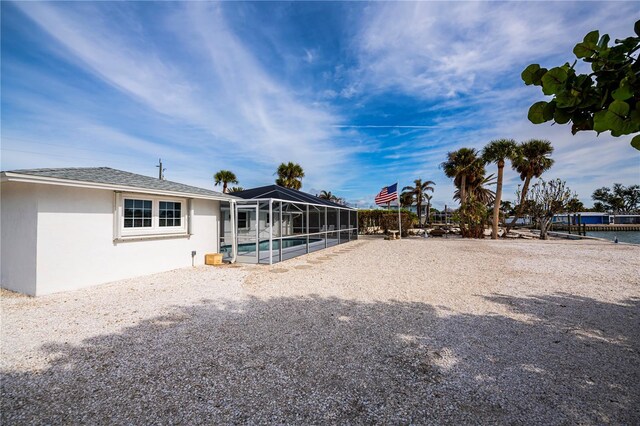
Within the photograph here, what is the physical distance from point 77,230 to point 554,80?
8.68 metres

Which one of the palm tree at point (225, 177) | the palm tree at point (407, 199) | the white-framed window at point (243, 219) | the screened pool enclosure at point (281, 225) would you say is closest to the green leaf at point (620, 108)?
the screened pool enclosure at point (281, 225)

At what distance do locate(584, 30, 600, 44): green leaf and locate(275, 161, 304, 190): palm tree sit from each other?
27278 millimetres

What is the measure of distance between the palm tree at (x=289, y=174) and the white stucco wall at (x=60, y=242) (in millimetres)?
21196

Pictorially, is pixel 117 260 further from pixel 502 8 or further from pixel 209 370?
pixel 502 8

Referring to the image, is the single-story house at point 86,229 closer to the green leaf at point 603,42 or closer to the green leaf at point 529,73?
the green leaf at point 529,73

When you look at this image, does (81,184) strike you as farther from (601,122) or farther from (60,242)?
(601,122)

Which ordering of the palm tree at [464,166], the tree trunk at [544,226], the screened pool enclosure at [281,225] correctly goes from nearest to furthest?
1. the screened pool enclosure at [281,225]
2. the tree trunk at [544,226]
3. the palm tree at [464,166]

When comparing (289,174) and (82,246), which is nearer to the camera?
(82,246)

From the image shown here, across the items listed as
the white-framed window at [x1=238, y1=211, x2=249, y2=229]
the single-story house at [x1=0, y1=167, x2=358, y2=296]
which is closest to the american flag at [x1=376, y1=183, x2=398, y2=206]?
the white-framed window at [x1=238, y1=211, x2=249, y2=229]

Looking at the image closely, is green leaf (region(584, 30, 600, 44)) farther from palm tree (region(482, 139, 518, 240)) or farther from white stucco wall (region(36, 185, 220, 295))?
palm tree (region(482, 139, 518, 240))

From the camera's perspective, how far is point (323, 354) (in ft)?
11.1

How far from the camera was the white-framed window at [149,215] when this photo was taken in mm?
7188

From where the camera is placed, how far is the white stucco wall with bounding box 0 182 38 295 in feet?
19.0

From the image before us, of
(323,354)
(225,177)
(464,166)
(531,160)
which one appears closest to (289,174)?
(225,177)
